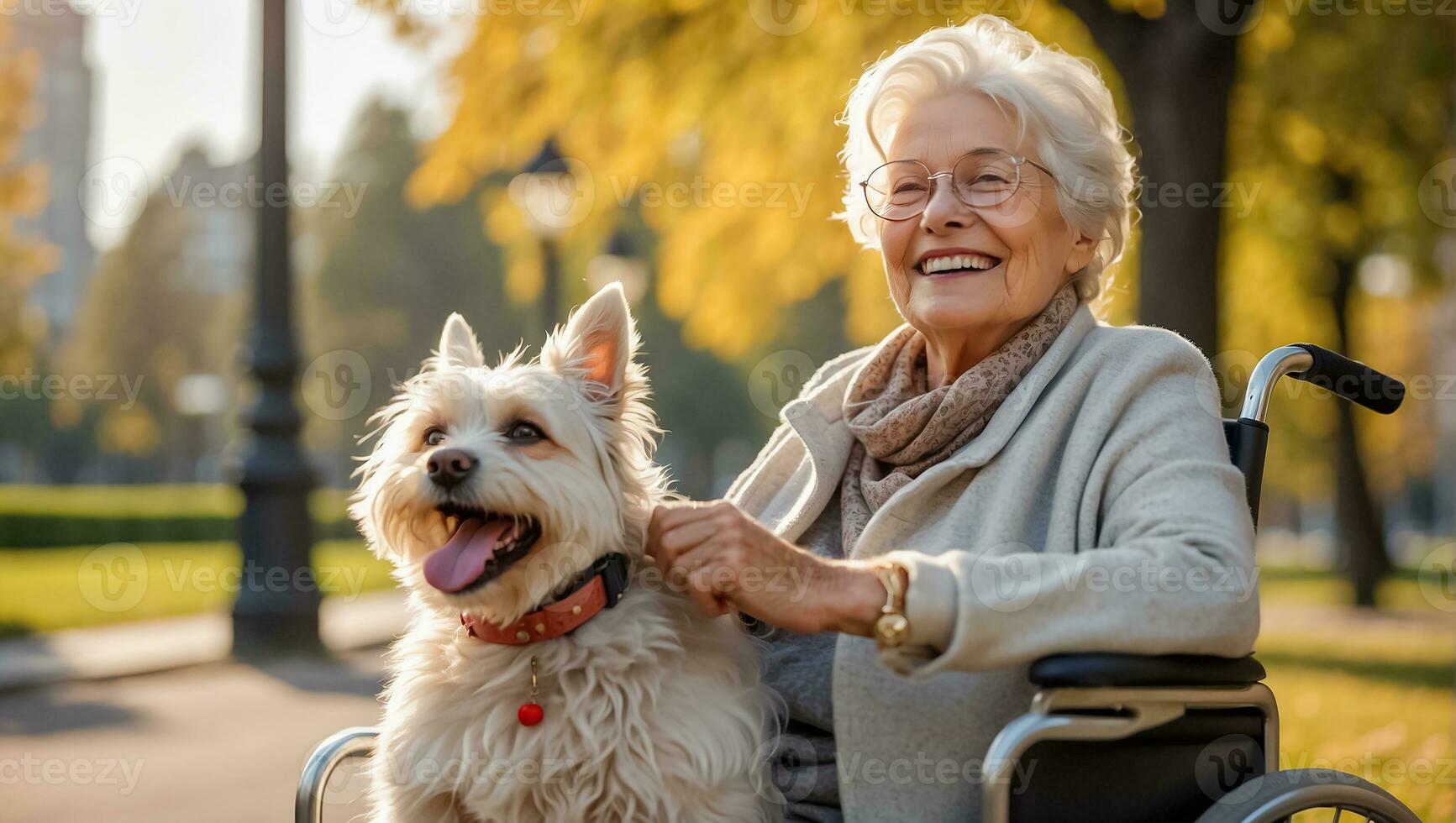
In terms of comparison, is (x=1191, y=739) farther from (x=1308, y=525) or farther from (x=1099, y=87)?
(x=1308, y=525)

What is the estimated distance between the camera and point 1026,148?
3033 millimetres

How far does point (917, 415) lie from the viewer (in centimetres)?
297

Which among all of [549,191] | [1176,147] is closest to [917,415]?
[1176,147]

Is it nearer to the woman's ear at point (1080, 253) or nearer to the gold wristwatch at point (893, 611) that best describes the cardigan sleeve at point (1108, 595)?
the gold wristwatch at point (893, 611)

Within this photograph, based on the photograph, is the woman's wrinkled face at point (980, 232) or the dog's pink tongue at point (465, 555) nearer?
the dog's pink tongue at point (465, 555)

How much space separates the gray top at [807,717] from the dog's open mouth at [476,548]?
71cm

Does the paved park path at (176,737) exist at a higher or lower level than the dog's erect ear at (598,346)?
lower

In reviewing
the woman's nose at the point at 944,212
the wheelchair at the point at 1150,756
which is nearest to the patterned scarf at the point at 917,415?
the woman's nose at the point at 944,212

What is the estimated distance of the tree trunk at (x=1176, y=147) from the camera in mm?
7480

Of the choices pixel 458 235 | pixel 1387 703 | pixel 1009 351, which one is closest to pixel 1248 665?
pixel 1009 351

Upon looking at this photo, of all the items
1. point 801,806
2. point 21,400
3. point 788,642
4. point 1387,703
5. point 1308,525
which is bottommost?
point 1308,525

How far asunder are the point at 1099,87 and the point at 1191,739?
62.2 inches

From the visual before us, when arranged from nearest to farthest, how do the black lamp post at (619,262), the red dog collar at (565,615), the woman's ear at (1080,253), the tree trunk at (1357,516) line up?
the red dog collar at (565,615)
the woman's ear at (1080,253)
the black lamp post at (619,262)
the tree trunk at (1357,516)

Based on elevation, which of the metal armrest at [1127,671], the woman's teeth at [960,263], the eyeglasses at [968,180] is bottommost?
the metal armrest at [1127,671]
